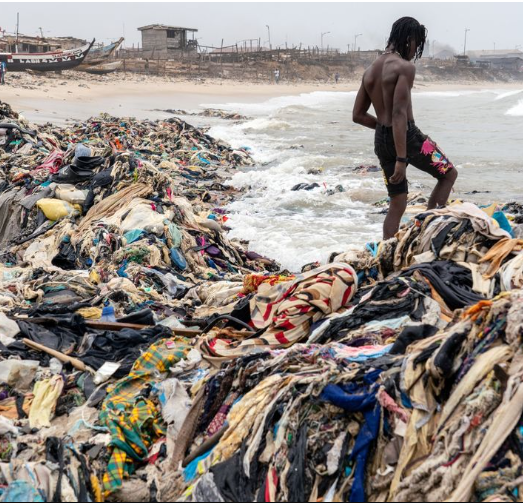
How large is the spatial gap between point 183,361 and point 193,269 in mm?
2721

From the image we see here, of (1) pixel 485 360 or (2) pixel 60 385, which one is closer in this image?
(1) pixel 485 360

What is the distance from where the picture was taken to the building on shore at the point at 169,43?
59781 mm

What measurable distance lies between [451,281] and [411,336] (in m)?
0.83

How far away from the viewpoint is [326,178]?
13359 millimetres

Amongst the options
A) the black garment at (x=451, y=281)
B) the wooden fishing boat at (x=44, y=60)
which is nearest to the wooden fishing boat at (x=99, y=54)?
the wooden fishing boat at (x=44, y=60)

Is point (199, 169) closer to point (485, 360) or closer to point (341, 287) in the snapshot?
point (341, 287)

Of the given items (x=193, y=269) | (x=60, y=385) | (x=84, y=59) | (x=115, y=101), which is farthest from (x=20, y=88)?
(x=60, y=385)

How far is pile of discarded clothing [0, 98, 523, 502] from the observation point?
2404mm

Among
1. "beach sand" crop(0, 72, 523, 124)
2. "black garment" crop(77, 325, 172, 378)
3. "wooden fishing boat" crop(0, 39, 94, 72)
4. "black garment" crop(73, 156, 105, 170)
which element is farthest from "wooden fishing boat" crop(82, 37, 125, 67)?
"black garment" crop(77, 325, 172, 378)

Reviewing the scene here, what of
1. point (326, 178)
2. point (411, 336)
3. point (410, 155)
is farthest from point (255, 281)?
point (326, 178)

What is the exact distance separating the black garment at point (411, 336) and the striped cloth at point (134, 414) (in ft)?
4.31

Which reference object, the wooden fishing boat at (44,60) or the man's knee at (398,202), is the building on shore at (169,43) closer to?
the wooden fishing boat at (44,60)

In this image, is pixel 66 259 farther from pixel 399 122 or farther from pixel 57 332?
pixel 399 122

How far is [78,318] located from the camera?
452 cm
